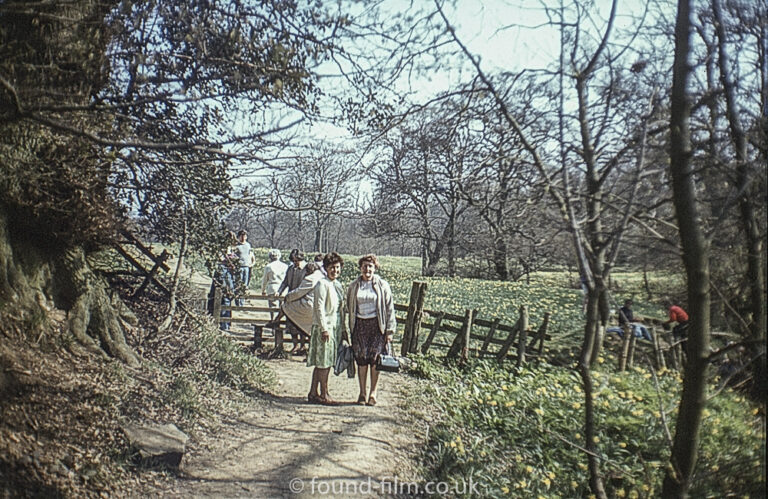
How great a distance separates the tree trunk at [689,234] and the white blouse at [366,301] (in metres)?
4.04

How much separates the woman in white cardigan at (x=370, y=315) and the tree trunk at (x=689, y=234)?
394 centimetres

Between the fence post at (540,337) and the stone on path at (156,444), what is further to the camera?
the fence post at (540,337)

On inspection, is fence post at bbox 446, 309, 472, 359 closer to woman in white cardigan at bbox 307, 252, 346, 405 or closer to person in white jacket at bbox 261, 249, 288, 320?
woman in white cardigan at bbox 307, 252, 346, 405

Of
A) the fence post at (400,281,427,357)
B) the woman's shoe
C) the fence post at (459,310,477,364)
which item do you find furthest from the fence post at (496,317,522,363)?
the woman's shoe

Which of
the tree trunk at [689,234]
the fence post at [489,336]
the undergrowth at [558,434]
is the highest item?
the tree trunk at [689,234]

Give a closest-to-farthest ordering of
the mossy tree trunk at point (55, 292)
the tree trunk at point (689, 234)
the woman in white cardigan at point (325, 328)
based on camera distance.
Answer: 1. the tree trunk at point (689, 234)
2. the mossy tree trunk at point (55, 292)
3. the woman in white cardigan at point (325, 328)

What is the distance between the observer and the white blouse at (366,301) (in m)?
6.20

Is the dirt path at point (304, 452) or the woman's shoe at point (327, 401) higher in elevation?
the woman's shoe at point (327, 401)

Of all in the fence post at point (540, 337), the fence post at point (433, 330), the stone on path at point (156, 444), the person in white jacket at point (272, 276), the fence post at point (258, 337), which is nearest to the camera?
the stone on path at point (156, 444)

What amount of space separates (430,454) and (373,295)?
6.49 feet

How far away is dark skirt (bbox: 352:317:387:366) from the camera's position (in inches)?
244

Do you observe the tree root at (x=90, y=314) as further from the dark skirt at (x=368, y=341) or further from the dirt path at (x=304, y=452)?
the dark skirt at (x=368, y=341)

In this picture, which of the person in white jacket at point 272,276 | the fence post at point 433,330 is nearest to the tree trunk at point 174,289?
the person in white jacket at point 272,276

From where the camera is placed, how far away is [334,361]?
6293 mm
